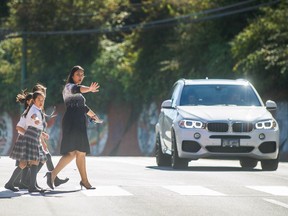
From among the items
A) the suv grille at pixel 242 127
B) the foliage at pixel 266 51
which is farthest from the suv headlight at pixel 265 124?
the foliage at pixel 266 51

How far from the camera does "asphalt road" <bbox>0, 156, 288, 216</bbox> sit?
45.9 ft

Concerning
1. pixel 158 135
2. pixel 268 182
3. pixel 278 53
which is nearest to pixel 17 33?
pixel 278 53

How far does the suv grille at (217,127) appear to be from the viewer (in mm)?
21609

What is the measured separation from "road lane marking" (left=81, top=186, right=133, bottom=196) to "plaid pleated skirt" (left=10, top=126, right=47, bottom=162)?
87 cm

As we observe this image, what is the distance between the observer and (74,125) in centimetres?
1662

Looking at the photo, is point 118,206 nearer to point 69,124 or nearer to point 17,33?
point 69,124

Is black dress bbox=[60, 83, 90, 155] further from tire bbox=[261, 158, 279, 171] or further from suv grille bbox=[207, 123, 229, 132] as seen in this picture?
tire bbox=[261, 158, 279, 171]

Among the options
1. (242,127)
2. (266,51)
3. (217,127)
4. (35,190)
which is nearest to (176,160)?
(217,127)

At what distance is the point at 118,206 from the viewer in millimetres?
14453

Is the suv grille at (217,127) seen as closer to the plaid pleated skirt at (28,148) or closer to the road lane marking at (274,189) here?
the road lane marking at (274,189)

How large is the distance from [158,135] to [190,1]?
19.8 meters

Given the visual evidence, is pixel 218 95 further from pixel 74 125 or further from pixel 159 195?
pixel 159 195

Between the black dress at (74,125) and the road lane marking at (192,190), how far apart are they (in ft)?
4.83

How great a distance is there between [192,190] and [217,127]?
4.82 metres
